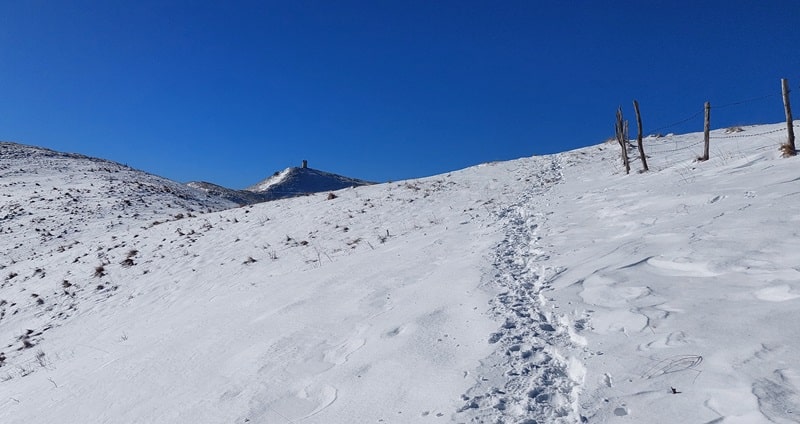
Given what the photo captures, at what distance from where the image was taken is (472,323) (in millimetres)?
4484

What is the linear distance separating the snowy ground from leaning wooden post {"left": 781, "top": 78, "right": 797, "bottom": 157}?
47 centimetres

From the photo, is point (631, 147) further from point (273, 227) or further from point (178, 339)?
point (178, 339)

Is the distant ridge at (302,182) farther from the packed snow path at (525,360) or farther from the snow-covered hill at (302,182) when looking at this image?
the packed snow path at (525,360)

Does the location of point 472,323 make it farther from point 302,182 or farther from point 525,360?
point 302,182

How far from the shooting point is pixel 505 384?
130 inches

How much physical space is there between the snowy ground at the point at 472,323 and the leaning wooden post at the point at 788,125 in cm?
47

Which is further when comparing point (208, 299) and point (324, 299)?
point (208, 299)

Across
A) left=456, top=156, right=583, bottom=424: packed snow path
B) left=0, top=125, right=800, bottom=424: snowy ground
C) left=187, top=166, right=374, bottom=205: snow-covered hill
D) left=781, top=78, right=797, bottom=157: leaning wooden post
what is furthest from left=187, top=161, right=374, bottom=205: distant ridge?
left=456, top=156, right=583, bottom=424: packed snow path

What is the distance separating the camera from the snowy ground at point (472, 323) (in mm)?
3059

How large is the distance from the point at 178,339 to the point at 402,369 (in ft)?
12.3

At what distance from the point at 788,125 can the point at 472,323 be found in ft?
34.5

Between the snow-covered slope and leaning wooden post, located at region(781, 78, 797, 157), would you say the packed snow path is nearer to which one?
leaning wooden post, located at region(781, 78, 797, 157)

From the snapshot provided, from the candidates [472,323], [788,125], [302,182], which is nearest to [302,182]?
[302,182]

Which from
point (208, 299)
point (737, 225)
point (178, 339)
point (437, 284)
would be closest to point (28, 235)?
point (208, 299)
